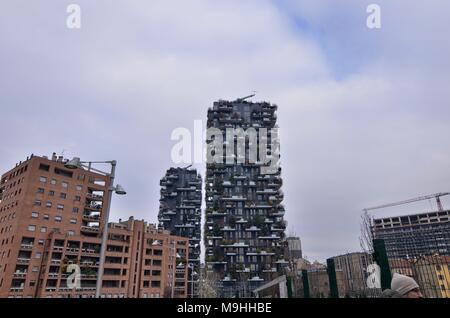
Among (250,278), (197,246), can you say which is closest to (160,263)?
(197,246)

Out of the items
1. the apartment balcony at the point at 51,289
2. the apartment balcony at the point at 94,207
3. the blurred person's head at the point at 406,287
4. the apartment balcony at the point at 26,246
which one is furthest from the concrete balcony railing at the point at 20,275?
the blurred person's head at the point at 406,287

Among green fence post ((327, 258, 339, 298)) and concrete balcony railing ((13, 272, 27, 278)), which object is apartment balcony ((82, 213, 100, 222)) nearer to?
concrete balcony railing ((13, 272, 27, 278))

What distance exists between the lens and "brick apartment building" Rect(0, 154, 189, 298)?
44.9 m

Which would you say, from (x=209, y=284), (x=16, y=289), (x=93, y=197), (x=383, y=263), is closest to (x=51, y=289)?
(x=16, y=289)

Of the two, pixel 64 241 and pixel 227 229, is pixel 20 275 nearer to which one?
pixel 64 241

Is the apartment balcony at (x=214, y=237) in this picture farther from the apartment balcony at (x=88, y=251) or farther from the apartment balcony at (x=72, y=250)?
the apartment balcony at (x=72, y=250)

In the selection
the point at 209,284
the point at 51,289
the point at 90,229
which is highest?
the point at 90,229

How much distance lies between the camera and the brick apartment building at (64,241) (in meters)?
44.9

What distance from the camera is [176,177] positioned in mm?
80562

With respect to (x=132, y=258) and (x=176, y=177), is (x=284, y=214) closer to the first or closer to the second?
(x=132, y=258)

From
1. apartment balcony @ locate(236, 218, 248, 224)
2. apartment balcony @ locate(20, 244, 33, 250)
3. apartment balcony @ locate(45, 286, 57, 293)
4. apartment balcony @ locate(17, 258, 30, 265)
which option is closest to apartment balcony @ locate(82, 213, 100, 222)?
apartment balcony @ locate(20, 244, 33, 250)

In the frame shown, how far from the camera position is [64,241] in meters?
48.3

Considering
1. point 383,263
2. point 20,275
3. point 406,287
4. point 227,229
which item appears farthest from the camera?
point 227,229
